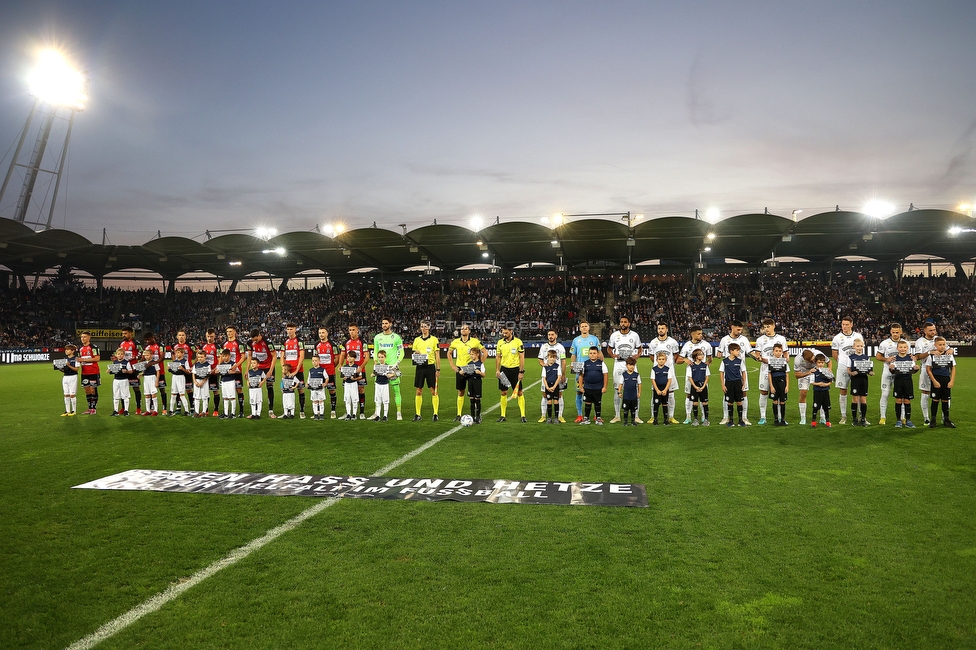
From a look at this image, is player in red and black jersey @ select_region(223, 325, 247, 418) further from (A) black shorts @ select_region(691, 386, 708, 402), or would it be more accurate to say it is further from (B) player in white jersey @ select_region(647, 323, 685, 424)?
(A) black shorts @ select_region(691, 386, 708, 402)

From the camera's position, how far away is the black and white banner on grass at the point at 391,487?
6.50 meters

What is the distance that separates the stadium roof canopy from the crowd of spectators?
2.19m

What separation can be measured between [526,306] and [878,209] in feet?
79.8

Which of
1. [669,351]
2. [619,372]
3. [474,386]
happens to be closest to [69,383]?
[474,386]

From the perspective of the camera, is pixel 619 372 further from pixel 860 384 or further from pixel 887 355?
pixel 887 355

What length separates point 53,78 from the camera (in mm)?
40969

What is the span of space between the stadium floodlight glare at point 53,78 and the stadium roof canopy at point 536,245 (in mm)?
11615

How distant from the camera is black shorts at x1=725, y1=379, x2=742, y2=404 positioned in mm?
11023

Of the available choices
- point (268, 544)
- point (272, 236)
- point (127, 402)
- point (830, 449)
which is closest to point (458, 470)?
point (268, 544)

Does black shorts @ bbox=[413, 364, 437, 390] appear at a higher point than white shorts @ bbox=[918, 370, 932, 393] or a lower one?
higher

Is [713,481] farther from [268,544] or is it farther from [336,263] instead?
[336,263]

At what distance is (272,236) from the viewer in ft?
126

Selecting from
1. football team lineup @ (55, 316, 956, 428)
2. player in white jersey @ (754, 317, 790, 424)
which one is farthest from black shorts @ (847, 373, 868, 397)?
player in white jersey @ (754, 317, 790, 424)

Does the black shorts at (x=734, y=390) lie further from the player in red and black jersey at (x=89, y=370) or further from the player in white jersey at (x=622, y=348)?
the player in red and black jersey at (x=89, y=370)
